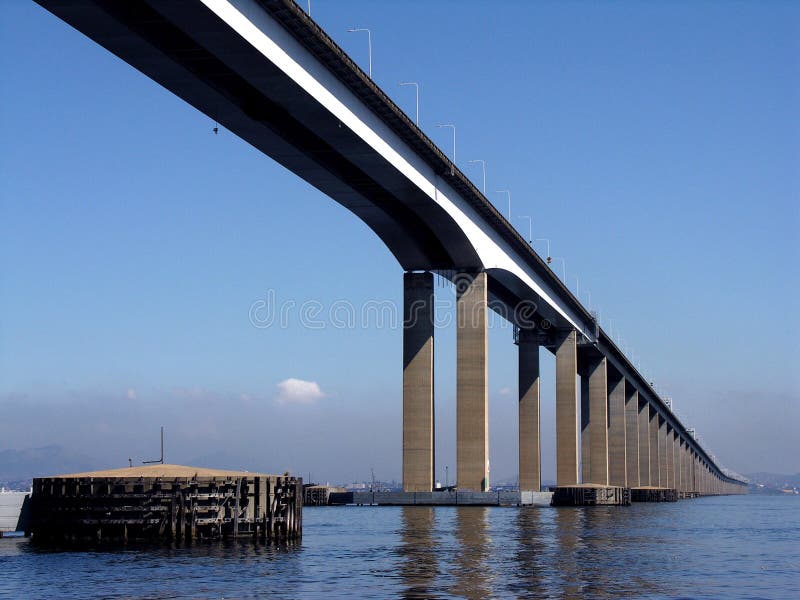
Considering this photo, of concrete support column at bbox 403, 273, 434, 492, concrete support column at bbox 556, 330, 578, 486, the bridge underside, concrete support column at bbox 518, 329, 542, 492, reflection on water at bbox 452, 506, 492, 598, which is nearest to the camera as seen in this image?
reflection on water at bbox 452, 506, 492, 598

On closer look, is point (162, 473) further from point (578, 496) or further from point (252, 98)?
point (578, 496)

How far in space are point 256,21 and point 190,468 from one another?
21.8 metres

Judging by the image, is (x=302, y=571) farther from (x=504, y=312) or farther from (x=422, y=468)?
(x=504, y=312)

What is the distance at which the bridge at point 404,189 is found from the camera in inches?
2138

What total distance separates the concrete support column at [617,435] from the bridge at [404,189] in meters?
15.4

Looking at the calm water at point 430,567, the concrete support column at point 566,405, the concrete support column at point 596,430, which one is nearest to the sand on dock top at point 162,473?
the calm water at point 430,567

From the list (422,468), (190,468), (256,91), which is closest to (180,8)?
(256,91)

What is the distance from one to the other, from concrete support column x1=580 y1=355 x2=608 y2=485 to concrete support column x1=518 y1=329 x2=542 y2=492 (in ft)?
85.8

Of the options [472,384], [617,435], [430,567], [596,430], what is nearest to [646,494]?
[596,430]

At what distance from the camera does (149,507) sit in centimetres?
4994

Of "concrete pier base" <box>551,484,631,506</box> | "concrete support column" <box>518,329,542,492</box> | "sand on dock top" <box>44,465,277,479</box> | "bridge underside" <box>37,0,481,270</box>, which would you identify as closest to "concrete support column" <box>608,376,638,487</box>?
"concrete support column" <box>518,329,542,492</box>

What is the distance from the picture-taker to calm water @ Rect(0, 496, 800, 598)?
114 ft

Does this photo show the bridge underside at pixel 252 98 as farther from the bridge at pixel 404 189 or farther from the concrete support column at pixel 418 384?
the concrete support column at pixel 418 384

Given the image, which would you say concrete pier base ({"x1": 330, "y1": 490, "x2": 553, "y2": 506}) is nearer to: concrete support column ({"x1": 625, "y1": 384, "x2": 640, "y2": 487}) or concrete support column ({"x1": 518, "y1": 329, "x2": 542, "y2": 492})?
concrete support column ({"x1": 518, "y1": 329, "x2": 542, "y2": 492})
